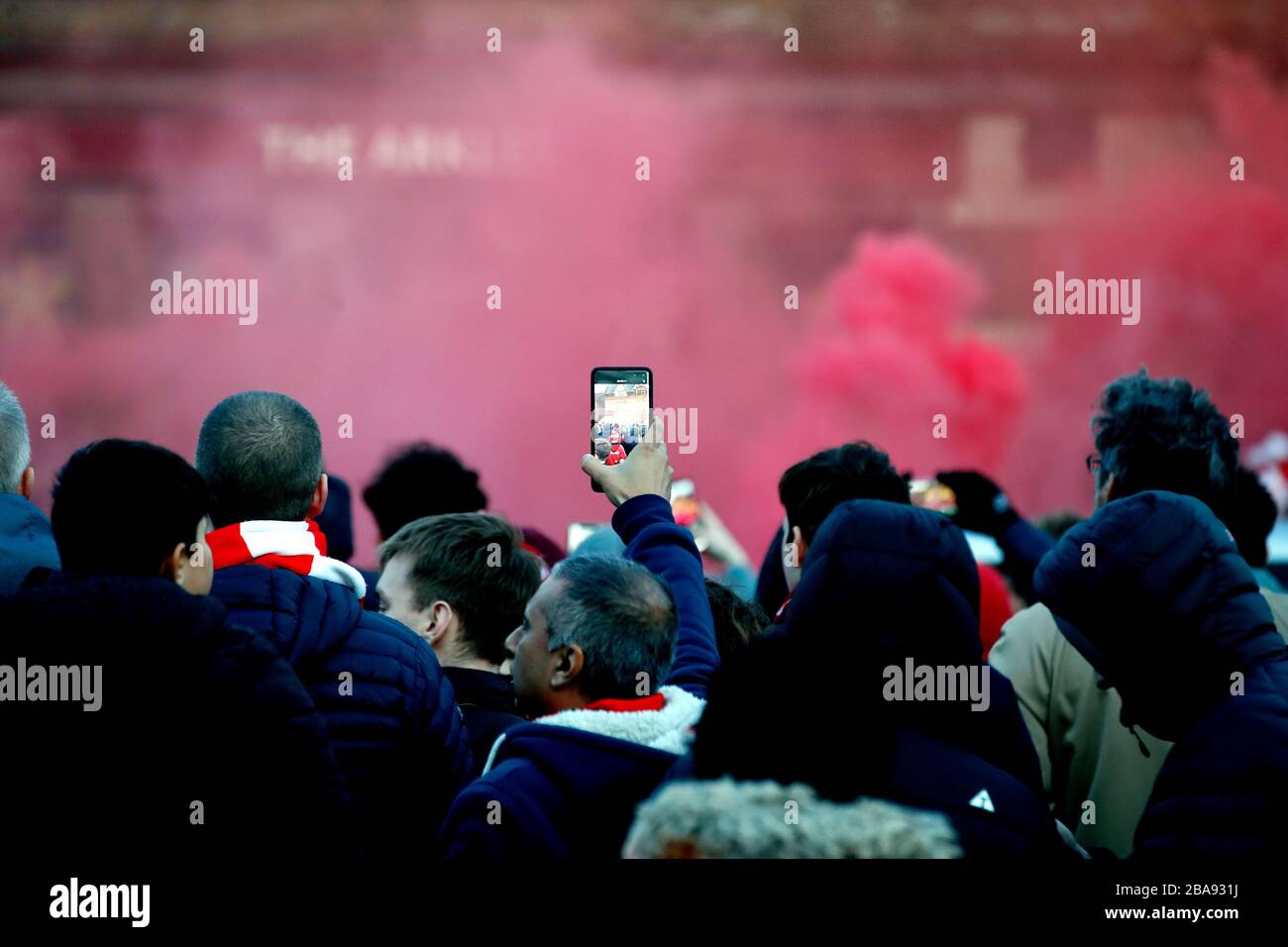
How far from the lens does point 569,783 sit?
1.68 m

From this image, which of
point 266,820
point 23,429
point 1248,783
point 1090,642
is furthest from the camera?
A: point 23,429

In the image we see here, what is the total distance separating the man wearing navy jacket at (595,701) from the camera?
165cm

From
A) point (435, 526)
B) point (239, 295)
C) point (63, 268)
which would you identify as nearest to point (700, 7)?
point (239, 295)

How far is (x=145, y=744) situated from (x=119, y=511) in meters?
0.28

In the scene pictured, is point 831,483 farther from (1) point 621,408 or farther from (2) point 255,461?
(2) point 255,461

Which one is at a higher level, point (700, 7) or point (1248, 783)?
point (700, 7)

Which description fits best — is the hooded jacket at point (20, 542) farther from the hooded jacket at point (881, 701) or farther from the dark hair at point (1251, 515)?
the dark hair at point (1251, 515)

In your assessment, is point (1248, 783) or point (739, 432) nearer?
point (1248, 783)

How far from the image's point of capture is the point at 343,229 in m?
7.57

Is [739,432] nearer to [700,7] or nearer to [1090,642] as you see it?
[700,7]
